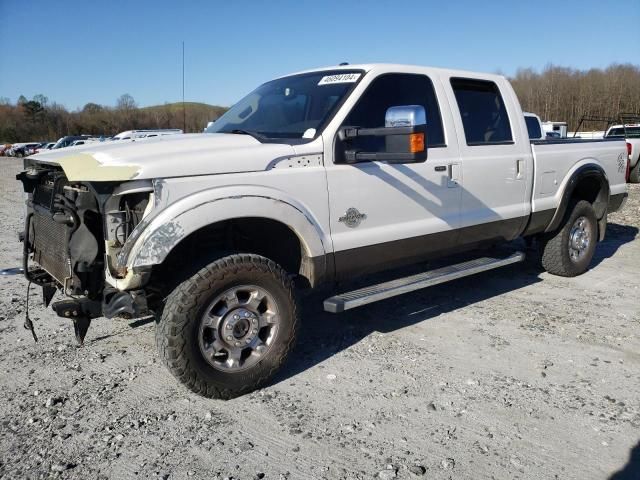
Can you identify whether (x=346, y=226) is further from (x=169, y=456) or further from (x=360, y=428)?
(x=169, y=456)

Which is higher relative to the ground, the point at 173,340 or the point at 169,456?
the point at 173,340

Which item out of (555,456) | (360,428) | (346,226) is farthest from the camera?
(346,226)

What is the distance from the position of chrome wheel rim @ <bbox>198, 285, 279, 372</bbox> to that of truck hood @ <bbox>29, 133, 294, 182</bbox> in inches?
30.1

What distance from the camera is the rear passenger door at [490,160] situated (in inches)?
185

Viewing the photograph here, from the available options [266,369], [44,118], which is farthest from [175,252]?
[44,118]

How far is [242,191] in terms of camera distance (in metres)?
3.32

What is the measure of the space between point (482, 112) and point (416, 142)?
1.93 m

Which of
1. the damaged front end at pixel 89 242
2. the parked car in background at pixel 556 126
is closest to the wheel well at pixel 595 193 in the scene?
the damaged front end at pixel 89 242

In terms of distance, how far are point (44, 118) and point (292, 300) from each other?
3441 inches

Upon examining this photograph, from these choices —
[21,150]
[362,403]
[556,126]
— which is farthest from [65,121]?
[362,403]

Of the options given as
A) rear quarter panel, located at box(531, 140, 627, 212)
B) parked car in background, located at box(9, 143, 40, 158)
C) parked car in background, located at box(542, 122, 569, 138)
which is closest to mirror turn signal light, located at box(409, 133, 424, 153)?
rear quarter panel, located at box(531, 140, 627, 212)

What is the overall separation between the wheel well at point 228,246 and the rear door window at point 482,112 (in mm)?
1931

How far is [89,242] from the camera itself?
10.6ft

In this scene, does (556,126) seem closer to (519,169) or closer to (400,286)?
Result: (519,169)
